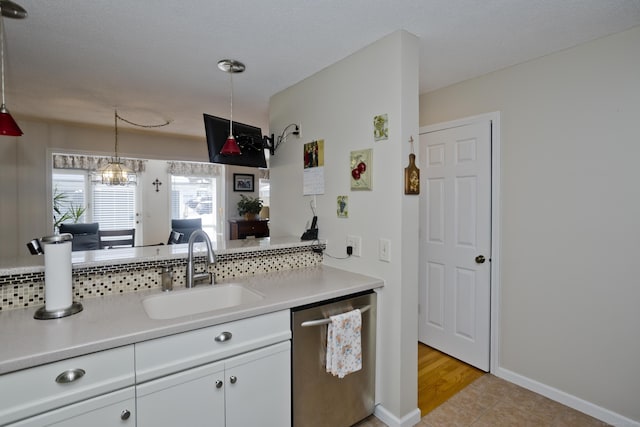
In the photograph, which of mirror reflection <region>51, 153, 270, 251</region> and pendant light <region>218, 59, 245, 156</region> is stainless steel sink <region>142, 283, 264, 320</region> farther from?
mirror reflection <region>51, 153, 270, 251</region>

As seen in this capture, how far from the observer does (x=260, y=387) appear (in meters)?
1.53

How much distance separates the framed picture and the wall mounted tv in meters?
3.78

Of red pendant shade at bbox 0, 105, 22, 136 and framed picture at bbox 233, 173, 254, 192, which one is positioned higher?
framed picture at bbox 233, 173, 254, 192

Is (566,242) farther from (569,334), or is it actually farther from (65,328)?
(65,328)

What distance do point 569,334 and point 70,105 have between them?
4.79 meters

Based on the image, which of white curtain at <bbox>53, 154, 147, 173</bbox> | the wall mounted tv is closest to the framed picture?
white curtain at <bbox>53, 154, 147, 173</bbox>

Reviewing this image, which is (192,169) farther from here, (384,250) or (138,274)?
(384,250)

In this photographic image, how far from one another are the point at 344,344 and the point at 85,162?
21.8 ft

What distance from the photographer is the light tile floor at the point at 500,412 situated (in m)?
1.92

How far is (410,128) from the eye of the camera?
1893mm

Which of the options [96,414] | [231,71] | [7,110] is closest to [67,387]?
[96,414]

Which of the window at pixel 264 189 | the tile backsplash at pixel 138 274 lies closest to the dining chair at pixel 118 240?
the window at pixel 264 189

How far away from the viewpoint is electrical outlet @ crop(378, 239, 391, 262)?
1.93m

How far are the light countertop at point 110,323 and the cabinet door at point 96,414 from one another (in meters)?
0.18
